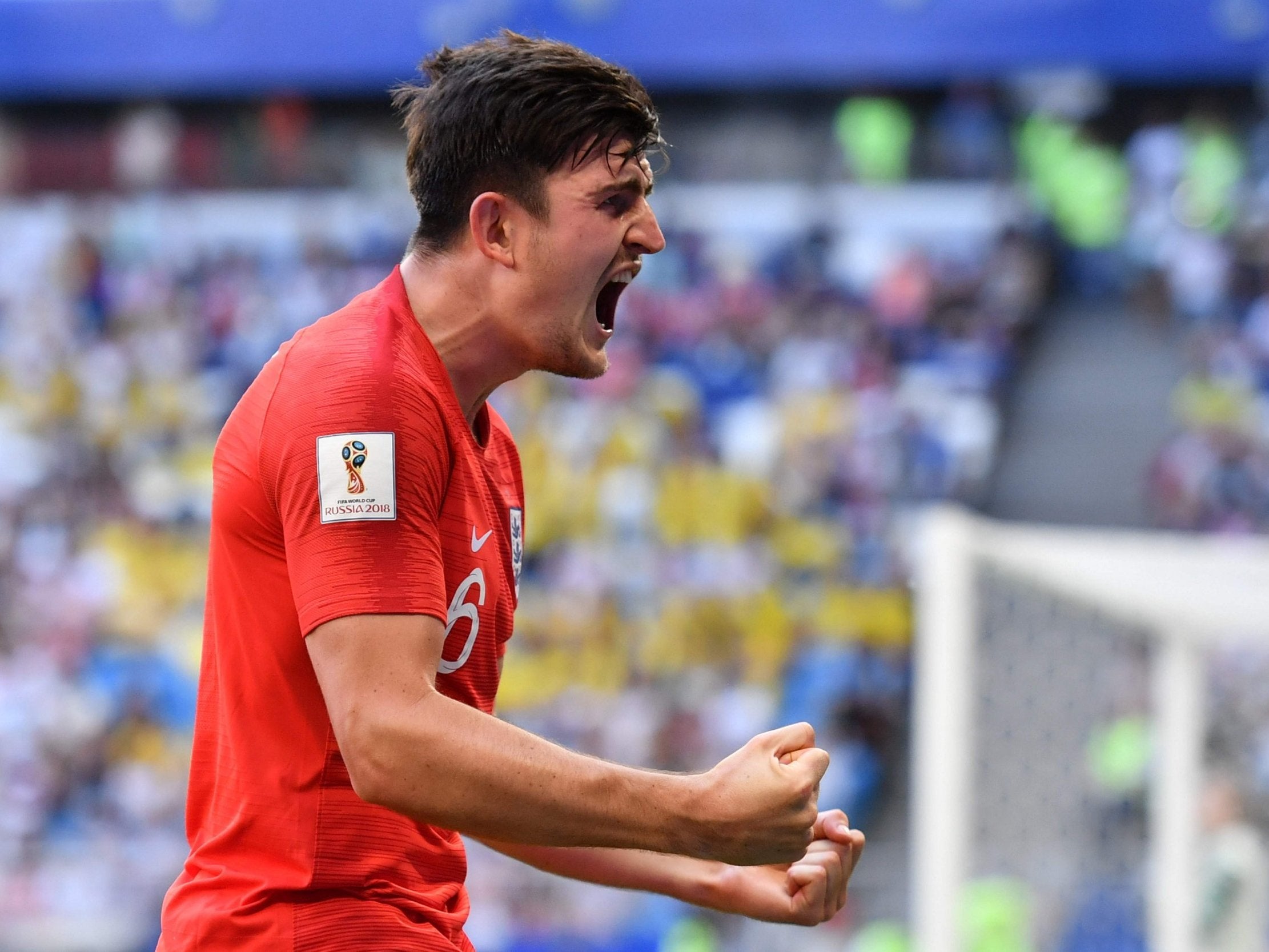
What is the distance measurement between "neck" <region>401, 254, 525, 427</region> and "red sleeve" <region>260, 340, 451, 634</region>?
165 mm

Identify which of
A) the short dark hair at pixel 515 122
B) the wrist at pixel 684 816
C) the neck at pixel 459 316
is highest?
the short dark hair at pixel 515 122

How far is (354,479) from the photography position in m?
1.74

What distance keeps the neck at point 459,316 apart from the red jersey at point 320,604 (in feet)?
0.09

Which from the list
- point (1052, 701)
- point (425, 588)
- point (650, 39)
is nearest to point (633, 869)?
point (425, 588)

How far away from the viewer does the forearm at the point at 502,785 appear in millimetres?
1668

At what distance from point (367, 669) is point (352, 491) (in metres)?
0.19

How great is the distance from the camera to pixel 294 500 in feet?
5.77

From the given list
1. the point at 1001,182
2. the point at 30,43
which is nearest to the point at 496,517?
the point at 1001,182

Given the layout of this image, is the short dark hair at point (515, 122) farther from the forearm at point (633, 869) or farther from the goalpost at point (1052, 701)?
the goalpost at point (1052, 701)

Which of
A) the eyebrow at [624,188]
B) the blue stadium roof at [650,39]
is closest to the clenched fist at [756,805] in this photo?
the eyebrow at [624,188]

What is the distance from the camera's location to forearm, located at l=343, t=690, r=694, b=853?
1.67m

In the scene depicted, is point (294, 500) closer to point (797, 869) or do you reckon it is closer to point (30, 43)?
point (797, 869)

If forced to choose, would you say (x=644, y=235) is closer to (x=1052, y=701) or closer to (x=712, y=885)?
(x=712, y=885)

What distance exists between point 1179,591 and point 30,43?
1272cm
